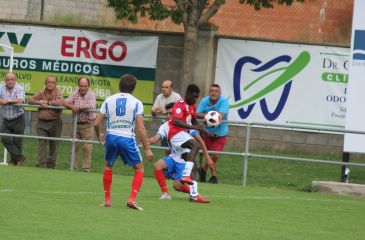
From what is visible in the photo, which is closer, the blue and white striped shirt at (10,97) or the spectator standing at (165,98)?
the spectator standing at (165,98)

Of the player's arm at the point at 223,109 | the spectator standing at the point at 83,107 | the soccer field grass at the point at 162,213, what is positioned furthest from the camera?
the spectator standing at the point at 83,107

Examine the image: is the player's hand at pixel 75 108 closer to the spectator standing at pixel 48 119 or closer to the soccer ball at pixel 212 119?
the spectator standing at pixel 48 119

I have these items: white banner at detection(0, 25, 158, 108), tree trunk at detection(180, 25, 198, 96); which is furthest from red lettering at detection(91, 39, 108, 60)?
tree trunk at detection(180, 25, 198, 96)

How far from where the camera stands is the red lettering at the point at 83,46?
25859mm

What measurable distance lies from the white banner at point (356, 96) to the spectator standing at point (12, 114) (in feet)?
21.0

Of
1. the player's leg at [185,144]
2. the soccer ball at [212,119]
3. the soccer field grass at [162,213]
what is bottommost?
the soccer field grass at [162,213]

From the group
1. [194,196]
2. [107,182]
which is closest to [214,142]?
[194,196]

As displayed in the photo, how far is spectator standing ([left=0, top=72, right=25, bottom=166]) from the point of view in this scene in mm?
22219

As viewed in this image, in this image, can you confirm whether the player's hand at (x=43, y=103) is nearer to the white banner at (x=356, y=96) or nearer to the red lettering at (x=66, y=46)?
the red lettering at (x=66, y=46)

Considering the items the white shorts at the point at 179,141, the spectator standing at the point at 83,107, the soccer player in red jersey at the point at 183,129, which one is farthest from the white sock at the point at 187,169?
the spectator standing at the point at 83,107

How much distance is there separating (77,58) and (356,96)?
25.5 feet

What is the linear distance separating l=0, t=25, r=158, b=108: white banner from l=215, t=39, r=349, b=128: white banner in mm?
1729

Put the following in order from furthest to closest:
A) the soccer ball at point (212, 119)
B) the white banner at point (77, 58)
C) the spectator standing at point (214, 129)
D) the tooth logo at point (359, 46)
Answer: the white banner at point (77, 58)
the spectator standing at point (214, 129)
the tooth logo at point (359, 46)
the soccer ball at point (212, 119)

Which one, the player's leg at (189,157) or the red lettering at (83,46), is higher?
the red lettering at (83,46)
